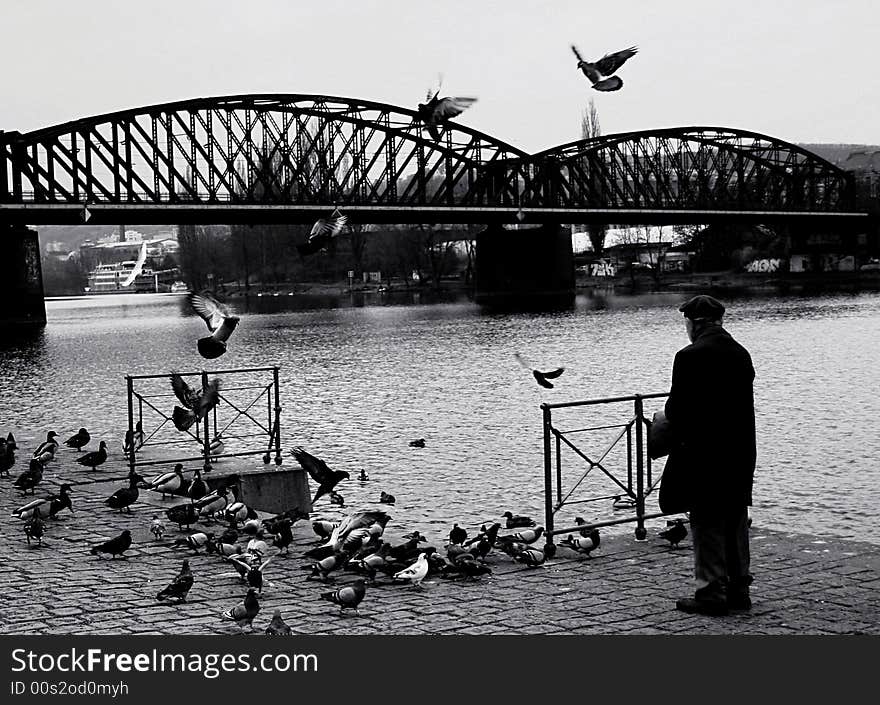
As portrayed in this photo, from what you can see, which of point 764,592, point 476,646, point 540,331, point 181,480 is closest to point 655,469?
point 181,480

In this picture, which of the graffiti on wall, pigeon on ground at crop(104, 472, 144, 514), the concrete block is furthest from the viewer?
the graffiti on wall

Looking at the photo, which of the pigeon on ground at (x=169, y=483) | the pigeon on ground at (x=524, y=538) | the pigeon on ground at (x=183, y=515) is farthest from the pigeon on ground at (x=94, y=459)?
the pigeon on ground at (x=524, y=538)

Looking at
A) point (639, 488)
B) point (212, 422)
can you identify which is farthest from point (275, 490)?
point (212, 422)

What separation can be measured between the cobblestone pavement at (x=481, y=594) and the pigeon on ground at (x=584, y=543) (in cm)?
8

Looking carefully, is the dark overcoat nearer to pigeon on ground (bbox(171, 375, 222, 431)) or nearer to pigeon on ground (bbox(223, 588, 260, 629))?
pigeon on ground (bbox(223, 588, 260, 629))

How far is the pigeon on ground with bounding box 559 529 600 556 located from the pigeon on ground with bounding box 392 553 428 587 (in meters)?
1.93

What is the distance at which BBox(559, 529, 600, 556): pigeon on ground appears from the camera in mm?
12648

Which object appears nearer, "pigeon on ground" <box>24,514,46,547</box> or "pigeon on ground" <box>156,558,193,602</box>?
"pigeon on ground" <box>156,558,193,602</box>

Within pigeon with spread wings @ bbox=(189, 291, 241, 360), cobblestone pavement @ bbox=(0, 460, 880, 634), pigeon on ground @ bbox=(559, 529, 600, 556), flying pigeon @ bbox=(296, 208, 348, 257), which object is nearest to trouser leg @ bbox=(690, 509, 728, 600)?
cobblestone pavement @ bbox=(0, 460, 880, 634)

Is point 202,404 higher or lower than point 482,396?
higher

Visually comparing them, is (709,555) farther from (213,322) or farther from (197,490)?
(213,322)

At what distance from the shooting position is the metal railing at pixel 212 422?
1908 centimetres

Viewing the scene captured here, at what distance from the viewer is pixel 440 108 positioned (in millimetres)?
17656

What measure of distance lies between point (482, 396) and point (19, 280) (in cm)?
7174
